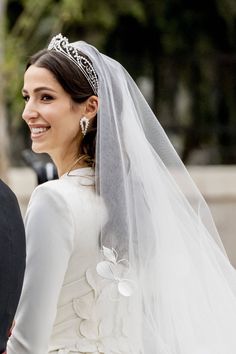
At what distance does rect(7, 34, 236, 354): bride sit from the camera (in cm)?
237

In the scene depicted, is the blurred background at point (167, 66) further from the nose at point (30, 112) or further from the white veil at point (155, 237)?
the nose at point (30, 112)

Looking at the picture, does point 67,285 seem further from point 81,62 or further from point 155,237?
point 81,62

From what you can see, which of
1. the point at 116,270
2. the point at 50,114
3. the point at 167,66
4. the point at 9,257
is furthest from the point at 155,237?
the point at 167,66

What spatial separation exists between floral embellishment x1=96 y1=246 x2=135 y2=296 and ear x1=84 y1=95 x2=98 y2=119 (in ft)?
1.17

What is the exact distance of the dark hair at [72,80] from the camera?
254 centimetres

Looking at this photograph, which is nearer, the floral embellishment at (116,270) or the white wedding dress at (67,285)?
the white wedding dress at (67,285)

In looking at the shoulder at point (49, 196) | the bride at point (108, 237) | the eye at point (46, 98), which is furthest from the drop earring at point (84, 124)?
the shoulder at point (49, 196)

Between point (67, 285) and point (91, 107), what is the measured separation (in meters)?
0.48

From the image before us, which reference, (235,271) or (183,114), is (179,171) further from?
(183,114)

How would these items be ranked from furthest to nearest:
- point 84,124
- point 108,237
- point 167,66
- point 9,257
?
point 167,66, point 84,124, point 108,237, point 9,257

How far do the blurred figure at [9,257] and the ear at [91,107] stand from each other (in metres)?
0.64


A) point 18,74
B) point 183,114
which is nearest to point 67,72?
point 18,74

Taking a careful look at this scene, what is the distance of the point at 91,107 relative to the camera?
2605 millimetres

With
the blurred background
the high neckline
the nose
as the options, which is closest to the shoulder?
the high neckline
